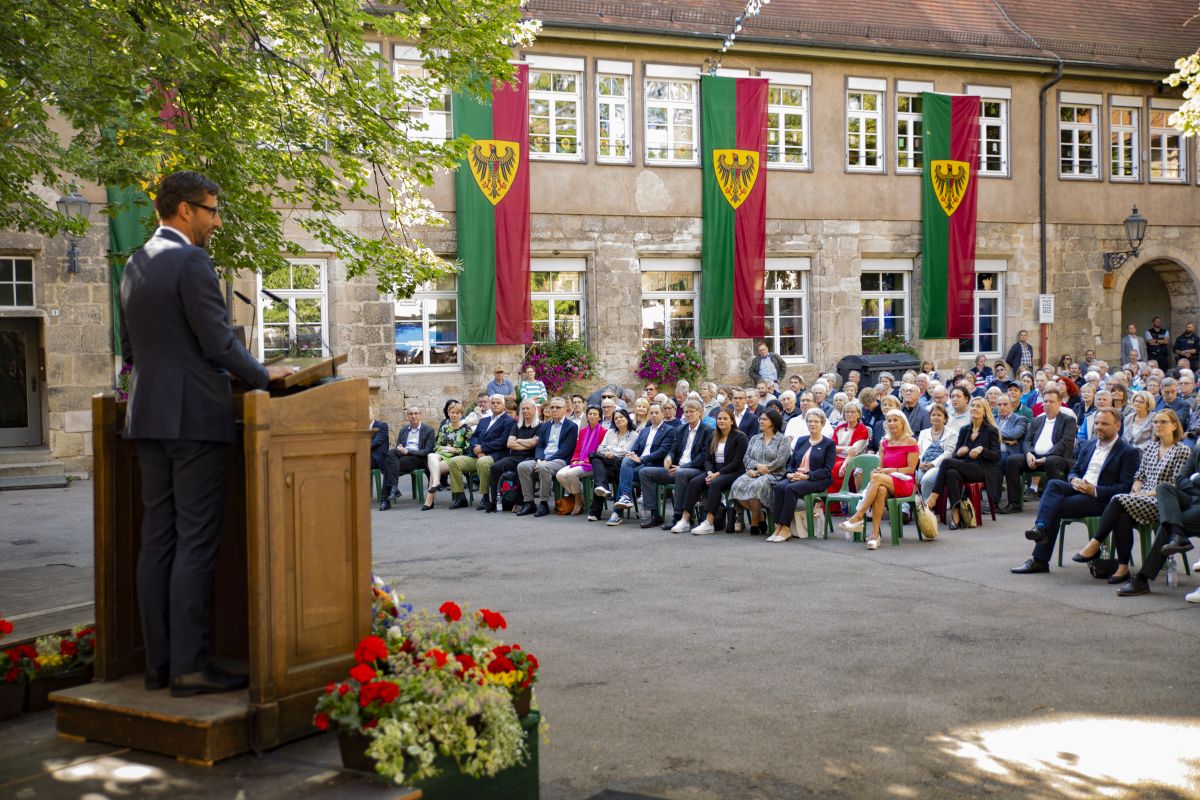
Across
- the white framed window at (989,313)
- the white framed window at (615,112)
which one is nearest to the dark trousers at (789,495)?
the white framed window at (615,112)

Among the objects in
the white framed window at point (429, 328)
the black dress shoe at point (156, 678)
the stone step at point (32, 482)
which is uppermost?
the white framed window at point (429, 328)

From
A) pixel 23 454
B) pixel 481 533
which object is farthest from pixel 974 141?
pixel 23 454

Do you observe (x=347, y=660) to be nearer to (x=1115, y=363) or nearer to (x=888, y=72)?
(x=888, y=72)

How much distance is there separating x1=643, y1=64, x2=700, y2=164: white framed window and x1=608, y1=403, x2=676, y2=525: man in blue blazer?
35.1 feet

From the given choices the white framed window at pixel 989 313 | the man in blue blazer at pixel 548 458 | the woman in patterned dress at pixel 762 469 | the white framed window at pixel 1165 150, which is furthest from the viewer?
the white framed window at pixel 1165 150

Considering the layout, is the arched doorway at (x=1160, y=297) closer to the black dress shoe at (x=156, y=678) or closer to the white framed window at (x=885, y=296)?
the white framed window at (x=885, y=296)

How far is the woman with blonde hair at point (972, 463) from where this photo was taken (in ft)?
43.3

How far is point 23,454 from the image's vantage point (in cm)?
2000

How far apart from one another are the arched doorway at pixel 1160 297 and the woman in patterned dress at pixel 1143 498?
70.2 feet

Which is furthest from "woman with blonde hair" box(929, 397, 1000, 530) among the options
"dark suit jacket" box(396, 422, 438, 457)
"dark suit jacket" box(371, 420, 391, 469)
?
"dark suit jacket" box(371, 420, 391, 469)

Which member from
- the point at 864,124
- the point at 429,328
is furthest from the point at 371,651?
the point at 864,124

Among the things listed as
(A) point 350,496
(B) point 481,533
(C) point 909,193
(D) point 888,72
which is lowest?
(B) point 481,533

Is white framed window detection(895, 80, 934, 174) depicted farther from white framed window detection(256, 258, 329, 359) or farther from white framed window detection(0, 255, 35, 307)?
white framed window detection(0, 255, 35, 307)

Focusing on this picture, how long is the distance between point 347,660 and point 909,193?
78.8 feet
